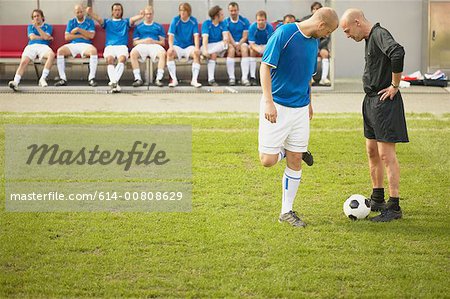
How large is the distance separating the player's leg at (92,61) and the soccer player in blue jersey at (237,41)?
9.18 ft

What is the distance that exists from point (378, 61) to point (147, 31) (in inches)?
446

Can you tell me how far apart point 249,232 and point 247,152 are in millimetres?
4044

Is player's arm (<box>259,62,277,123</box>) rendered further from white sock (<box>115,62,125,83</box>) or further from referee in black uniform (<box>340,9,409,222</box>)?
white sock (<box>115,62,125,83</box>)

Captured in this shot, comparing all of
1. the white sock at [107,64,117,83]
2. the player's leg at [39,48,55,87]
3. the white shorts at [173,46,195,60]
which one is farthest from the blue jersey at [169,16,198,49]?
the player's leg at [39,48,55,87]

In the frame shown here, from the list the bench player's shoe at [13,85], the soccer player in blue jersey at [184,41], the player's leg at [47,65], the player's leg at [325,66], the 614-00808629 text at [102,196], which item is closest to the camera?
the 614-00808629 text at [102,196]

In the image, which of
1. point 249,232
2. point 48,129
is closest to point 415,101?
point 48,129

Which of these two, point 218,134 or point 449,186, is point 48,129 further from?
point 449,186

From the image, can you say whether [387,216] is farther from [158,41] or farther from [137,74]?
[158,41]

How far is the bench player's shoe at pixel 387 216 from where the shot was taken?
27.1 ft

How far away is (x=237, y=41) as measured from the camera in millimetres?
19094

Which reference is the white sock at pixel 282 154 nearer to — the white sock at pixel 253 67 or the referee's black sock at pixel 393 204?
the referee's black sock at pixel 393 204

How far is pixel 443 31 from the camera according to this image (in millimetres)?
20844

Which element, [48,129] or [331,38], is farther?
[331,38]

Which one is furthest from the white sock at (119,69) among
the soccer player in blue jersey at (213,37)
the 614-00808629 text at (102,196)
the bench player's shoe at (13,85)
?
the 614-00808629 text at (102,196)
